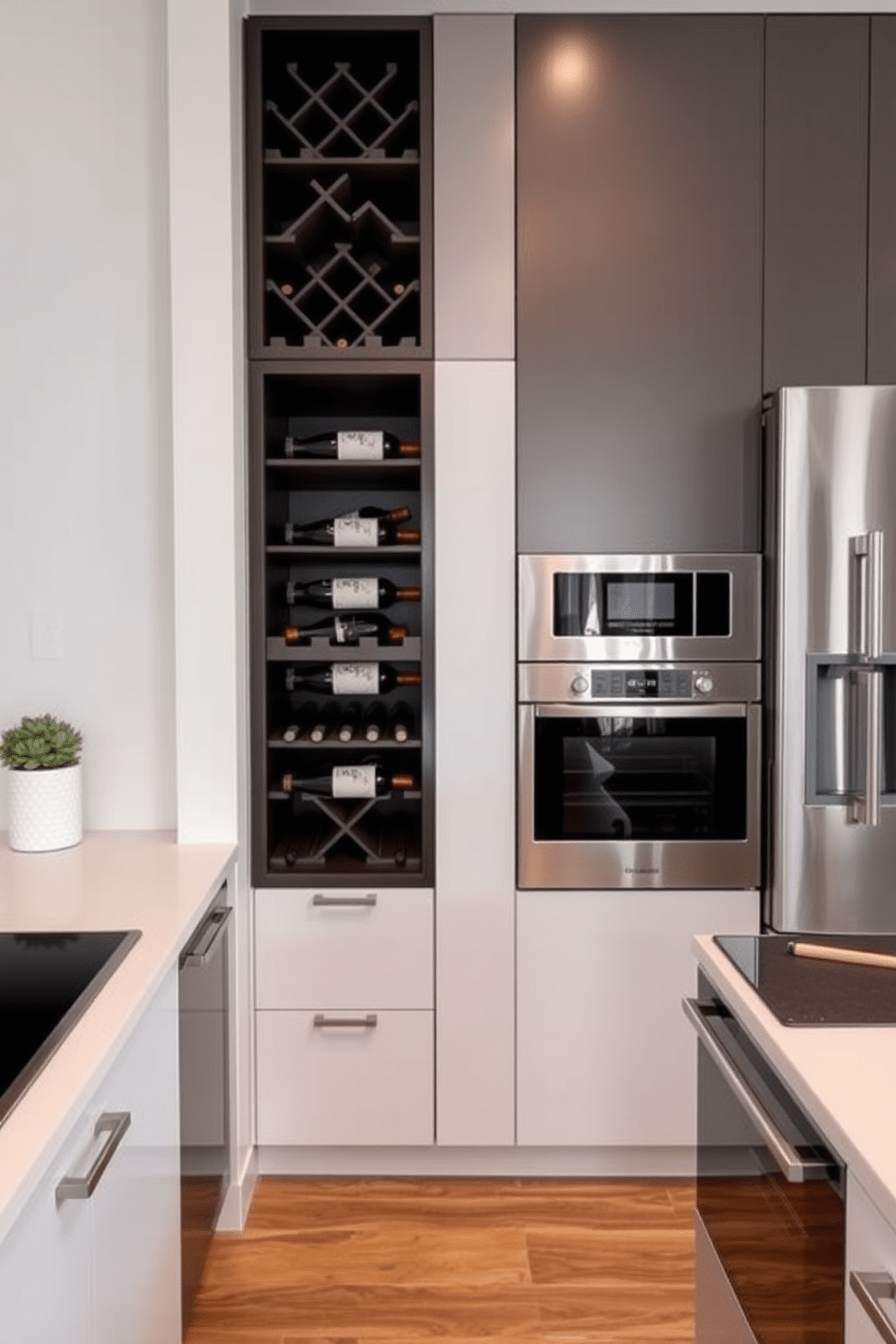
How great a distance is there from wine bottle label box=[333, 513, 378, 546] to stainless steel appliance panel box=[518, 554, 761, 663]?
36cm

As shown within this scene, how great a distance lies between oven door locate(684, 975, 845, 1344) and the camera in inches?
44.4

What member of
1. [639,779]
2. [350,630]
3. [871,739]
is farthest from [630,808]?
[350,630]

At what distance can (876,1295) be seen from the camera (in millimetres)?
992

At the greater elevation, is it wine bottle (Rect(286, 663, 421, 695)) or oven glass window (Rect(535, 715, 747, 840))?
wine bottle (Rect(286, 663, 421, 695))

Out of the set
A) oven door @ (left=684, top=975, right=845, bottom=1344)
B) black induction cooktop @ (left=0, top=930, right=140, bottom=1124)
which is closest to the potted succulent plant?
black induction cooktop @ (left=0, top=930, right=140, bottom=1124)

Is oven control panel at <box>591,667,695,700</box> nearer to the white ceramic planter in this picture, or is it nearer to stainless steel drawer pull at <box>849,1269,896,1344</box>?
the white ceramic planter

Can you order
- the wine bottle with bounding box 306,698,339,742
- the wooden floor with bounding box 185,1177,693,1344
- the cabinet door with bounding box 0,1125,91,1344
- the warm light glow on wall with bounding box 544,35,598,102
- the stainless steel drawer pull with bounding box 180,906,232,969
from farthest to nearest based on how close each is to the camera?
1. the wine bottle with bounding box 306,698,339,742
2. the warm light glow on wall with bounding box 544,35,598,102
3. the wooden floor with bounding box 185,1177,693,1344
4. the stainless steel drawer pull with bounding box 180,906,232,969
5. the cabinet door with bounding box 0,1125,91,1344

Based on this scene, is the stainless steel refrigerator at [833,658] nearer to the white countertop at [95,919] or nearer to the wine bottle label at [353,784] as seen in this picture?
the wine bottle label at [353,784]

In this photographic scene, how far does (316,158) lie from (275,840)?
5.33 feet

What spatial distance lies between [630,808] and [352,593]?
83cm

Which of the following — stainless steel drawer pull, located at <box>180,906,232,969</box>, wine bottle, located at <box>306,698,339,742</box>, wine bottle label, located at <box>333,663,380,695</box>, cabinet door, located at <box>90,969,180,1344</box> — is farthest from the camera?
wine bottle, located at <box>306,698,339,742</box>

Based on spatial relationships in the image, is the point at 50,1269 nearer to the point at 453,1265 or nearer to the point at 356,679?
the point at 453,1265

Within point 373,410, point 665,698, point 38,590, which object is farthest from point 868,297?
point 38,590

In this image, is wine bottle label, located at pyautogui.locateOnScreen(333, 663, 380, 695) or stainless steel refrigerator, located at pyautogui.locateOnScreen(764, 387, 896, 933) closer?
stainless steel refrigerator, located at pyautogui.locateOnScreen(764, 387, 896, 933)
